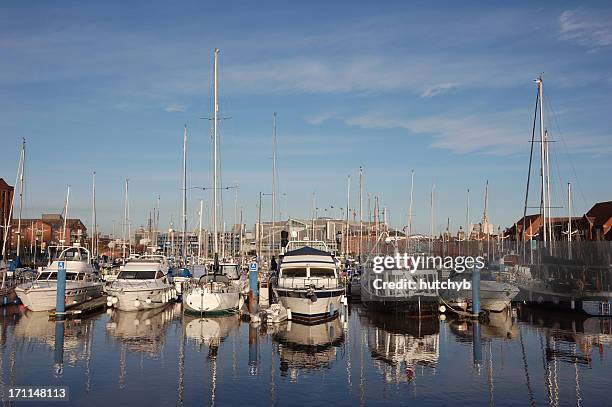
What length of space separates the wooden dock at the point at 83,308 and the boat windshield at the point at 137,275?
2391mm

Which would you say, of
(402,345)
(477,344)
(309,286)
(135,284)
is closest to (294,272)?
(309,286)

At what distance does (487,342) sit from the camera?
28594mm

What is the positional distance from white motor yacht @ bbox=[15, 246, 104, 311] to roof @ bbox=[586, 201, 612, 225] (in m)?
69.0

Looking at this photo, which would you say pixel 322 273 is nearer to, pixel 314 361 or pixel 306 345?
pixel 306 345

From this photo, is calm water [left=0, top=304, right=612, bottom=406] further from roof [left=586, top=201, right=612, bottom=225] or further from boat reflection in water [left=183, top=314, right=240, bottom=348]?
roof [left=586, top=201, right=612, bottom=225]

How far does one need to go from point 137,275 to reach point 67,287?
16.5ft

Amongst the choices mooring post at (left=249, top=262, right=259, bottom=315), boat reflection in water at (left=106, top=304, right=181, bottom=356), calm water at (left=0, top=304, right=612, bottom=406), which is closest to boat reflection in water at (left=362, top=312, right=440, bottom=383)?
calm water at (left=0, top=304, right=612, bottom=406)

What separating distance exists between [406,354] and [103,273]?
39984 mm

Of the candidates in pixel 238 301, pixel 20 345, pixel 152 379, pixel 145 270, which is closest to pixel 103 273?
pixel 145 270

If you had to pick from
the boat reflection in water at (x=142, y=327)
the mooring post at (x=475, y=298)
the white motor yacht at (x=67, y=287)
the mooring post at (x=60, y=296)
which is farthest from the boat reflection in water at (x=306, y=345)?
the white motor yacht at (x=67, y=287)

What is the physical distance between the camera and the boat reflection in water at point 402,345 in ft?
74.2

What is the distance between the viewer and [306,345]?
27.6 metres

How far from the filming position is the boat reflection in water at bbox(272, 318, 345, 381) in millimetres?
23375

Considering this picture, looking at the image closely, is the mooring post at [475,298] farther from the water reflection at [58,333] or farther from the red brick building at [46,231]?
the red brick building at [46,231]
